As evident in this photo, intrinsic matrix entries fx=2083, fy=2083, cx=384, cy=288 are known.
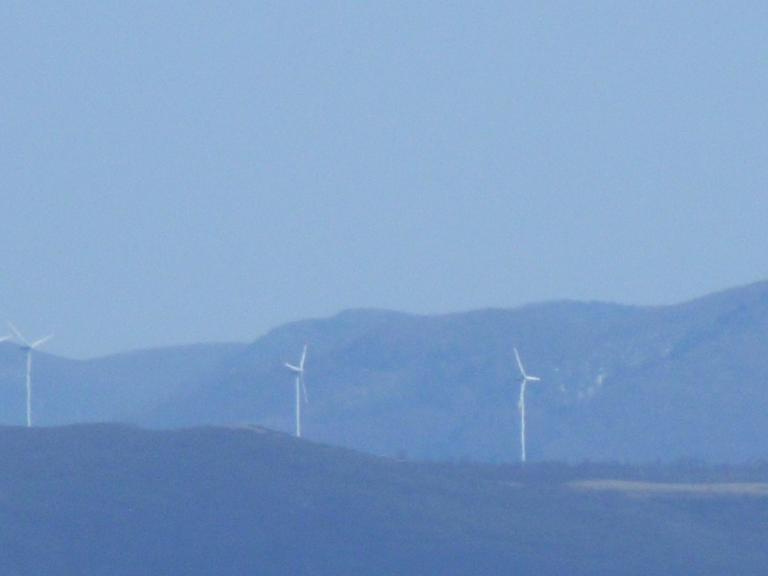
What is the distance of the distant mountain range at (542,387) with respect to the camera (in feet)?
426

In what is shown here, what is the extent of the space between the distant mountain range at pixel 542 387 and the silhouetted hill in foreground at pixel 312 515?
51599mm

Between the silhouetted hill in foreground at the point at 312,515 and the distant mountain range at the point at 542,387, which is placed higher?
the distant mountain range at the point at 542,387

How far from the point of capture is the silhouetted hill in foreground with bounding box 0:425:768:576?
5803cm

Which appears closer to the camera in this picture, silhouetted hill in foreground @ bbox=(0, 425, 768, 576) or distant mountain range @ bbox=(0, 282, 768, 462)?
silhouetted hill in foreground @ bbox=(0, 425, 768, 576)

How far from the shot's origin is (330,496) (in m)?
64.6

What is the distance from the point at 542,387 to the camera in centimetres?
14950

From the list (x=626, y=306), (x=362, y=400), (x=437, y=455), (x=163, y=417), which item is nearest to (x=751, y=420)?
(x=437, y=455)

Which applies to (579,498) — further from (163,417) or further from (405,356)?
(163,417)

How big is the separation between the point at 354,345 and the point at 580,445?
41491 millimetres

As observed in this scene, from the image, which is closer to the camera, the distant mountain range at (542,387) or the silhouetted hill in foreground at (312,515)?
the silhouetted hill in foreground at (312,515)

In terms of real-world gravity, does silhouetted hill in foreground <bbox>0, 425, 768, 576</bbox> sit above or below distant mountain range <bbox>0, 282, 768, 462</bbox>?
below

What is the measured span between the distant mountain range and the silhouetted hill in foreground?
51599 millimetres

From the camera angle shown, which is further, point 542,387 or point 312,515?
point 542,387

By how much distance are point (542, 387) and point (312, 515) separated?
88.3m
